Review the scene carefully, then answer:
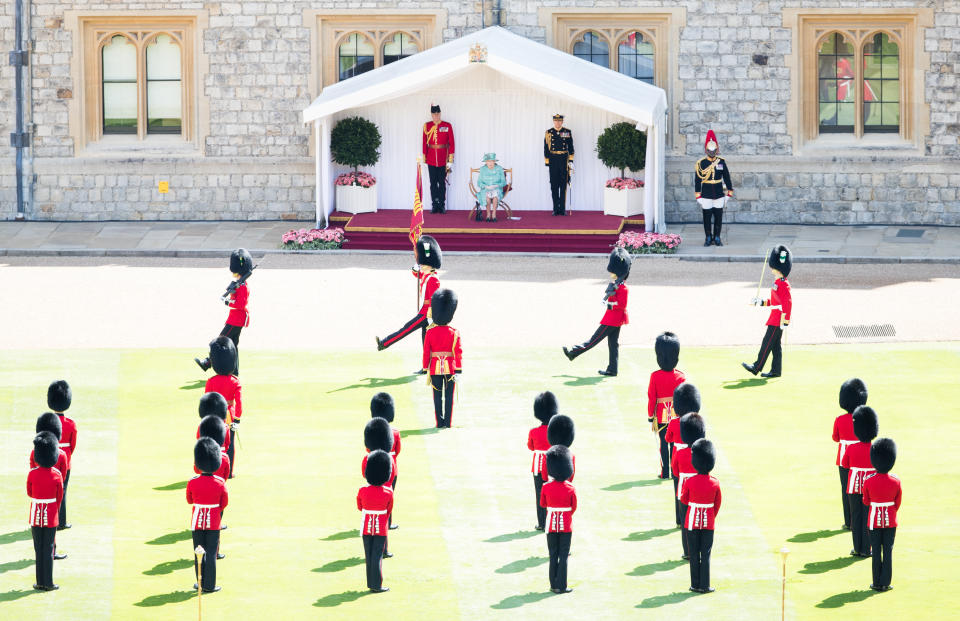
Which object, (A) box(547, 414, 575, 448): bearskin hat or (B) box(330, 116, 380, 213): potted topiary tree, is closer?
(A) box(547, 414, 575, 448): bearskin hat

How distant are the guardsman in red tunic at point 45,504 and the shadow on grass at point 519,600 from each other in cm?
321

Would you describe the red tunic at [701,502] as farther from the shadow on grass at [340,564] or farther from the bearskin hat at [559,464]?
the shadow on grass at [340,564]

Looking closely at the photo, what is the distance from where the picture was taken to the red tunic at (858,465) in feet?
42.8

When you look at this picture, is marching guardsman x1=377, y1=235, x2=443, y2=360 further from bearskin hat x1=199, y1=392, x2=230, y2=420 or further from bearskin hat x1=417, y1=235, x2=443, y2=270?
bearskin hat x1=199, y1=392, x2=230, y2=420

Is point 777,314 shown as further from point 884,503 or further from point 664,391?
point 884,503

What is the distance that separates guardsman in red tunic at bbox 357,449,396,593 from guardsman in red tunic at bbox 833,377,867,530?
145 inches

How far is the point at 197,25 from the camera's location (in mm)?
30391

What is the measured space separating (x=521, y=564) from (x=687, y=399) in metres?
2.06

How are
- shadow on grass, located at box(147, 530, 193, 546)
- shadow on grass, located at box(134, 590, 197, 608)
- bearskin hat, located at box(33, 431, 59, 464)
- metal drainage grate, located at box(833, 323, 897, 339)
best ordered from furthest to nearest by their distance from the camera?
metal drainage grate, located at box(833, 323, 897, 339)
shadow on grass, located at box(147, 530, 193, 546)
bearskin hat, located at box(33, 431, 59, 464)
shadow on grass, located at box(134, 590, 197, 608)

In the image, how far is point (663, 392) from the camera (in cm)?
1496

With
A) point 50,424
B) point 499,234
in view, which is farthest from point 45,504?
point 499,234

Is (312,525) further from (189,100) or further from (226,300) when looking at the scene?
(189,100)

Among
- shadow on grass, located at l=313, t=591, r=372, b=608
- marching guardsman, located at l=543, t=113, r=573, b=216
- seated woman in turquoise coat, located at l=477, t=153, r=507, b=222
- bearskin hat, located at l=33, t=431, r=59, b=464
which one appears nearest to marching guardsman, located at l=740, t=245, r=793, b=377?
shadow on grass, located at l=313, t=591, r=372, b=608

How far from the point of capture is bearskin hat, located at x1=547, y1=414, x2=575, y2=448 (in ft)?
42.2
